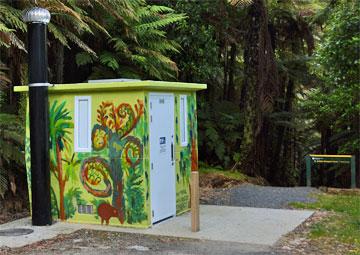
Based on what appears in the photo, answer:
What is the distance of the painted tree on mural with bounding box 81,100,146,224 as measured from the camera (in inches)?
346

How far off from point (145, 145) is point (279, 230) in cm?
255

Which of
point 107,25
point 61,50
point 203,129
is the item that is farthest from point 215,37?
point 61,50

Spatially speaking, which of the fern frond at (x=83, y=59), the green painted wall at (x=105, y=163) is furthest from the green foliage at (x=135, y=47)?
the green painted wall at (x=105, y=163)

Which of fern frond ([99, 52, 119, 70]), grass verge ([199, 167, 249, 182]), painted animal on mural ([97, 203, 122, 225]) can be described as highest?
fern frond ([99, 52, 119, 70])

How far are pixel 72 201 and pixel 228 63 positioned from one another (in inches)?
463

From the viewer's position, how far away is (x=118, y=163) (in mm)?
8938

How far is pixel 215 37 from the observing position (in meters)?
17.2

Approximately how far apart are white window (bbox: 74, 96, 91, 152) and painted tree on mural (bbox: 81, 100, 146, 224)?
5.8 inches

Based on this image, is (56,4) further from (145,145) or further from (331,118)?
(331,118)

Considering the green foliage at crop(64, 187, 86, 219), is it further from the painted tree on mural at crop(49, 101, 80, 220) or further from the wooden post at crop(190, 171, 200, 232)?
the wooden post at crop(190, 171, 200, 232)

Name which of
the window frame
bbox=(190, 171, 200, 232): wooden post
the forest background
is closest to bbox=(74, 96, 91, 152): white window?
the forest background

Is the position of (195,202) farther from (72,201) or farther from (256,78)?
(256,78)

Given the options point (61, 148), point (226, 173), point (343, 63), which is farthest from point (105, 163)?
point (343, 63)

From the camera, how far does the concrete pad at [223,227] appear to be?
321 inches
